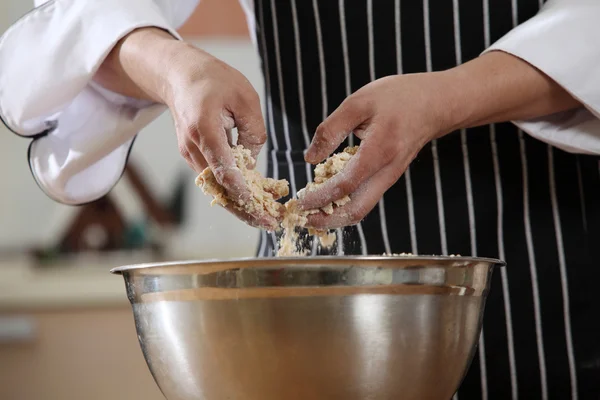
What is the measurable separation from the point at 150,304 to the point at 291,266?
13 centimetres

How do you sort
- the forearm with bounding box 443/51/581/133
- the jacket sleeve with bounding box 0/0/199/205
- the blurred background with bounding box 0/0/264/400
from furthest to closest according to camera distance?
1. the blurred background with bounding box 0/0/264/400
2. the jacket sleeve with bounding box 0/0/199/205
3. the forearm with bounding box 443/51/581/133

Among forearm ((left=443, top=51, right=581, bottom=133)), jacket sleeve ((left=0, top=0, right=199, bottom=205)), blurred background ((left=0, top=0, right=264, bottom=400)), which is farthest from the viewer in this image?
blurred background ((left=0, top=0, right=264, bottom=400))

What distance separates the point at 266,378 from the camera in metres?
0.56

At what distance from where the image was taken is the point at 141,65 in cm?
78

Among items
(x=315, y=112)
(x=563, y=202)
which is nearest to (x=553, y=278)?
(x=563, y=202)

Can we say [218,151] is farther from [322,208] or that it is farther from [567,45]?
[567,45]

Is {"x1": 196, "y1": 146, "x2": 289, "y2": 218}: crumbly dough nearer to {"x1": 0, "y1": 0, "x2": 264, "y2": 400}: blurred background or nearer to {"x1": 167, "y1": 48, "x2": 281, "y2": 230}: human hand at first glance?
{"x1": 167, "y1": 48, "x2": 281, "y2": 230}: human hand

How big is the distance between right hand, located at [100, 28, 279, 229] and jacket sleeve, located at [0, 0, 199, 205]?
5.1 inches

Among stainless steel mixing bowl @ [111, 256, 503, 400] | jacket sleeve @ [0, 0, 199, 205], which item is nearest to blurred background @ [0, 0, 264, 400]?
jacket sleeve @ [0, 0, 199, 205]

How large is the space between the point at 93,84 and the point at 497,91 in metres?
0.47

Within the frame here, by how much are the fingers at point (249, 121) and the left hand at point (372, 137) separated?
5 centimetres

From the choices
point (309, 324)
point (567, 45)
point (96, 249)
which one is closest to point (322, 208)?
point (309, 324)

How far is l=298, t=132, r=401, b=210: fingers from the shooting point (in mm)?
663

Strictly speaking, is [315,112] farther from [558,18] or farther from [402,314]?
[402,314]
